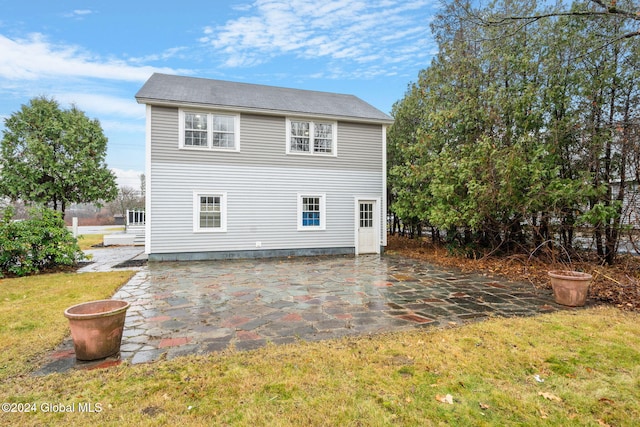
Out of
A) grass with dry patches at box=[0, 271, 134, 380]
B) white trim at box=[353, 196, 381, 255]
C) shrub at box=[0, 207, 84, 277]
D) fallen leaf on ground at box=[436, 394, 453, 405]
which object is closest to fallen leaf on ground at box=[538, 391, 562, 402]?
fallen leaf on ground at box=[436, 394, 453, 405]

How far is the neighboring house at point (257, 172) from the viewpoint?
10328 millimetres

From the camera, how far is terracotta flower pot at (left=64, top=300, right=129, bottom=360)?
10.5 feet

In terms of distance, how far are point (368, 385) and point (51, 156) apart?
14.7 metres

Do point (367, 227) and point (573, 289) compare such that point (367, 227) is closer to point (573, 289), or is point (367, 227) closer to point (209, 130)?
point (209, 130)

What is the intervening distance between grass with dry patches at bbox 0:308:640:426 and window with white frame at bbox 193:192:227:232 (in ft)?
26.1

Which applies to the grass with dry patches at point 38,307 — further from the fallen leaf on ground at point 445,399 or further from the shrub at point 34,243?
the fallen leaf on ground at point 445,399

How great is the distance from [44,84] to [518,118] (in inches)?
710

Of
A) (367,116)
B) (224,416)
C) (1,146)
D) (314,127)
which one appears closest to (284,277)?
(224,416)

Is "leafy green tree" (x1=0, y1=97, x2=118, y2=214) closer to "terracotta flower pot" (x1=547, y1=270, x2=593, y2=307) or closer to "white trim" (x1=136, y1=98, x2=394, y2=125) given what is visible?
"white trim" (x1=136, y1=98, x2=394, y2=125)

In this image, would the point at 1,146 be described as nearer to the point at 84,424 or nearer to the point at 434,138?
the point at 84,424

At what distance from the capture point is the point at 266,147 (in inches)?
447

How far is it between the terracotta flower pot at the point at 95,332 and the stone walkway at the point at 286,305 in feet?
0.39

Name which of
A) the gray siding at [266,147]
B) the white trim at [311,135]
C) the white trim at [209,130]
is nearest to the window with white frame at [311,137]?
the white trim at [311,135]

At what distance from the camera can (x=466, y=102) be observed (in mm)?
9953
